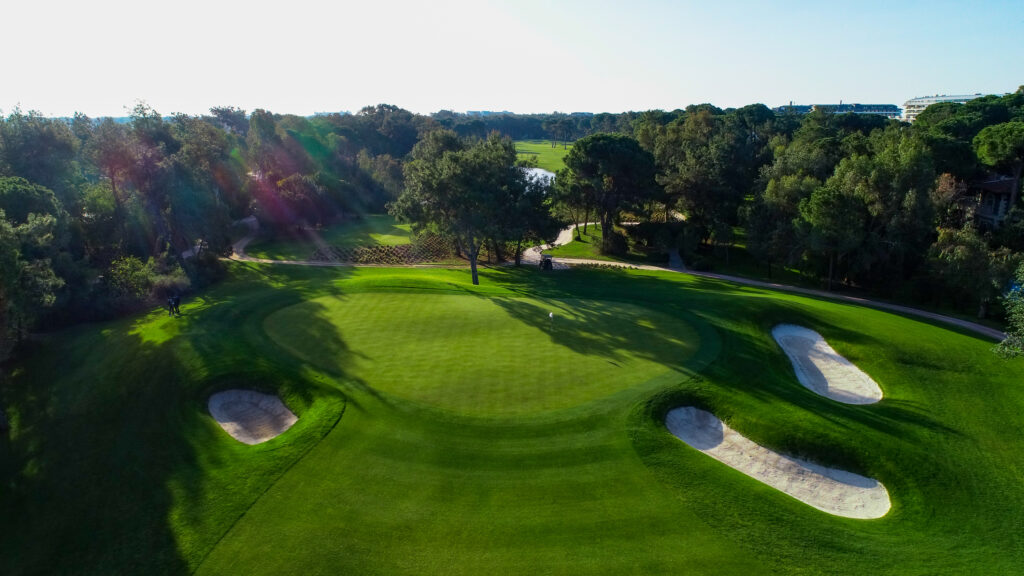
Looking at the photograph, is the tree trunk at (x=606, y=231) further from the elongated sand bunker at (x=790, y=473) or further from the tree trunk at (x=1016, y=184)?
the elongated sand bunker at (x=790, y=473)

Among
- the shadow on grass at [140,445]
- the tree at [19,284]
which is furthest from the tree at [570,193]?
the tree at [19,284]

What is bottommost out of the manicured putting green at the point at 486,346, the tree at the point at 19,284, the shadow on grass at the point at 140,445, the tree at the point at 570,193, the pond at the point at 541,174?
the shadow on grass at the point at 140,445

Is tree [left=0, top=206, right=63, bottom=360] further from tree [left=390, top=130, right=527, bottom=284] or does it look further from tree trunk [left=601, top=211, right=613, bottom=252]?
tree trunk [left=601, top=211, right=613, bottom=252]

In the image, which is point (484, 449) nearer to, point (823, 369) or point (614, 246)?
point (823, 369)

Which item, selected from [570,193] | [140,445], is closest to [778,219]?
[570,193]

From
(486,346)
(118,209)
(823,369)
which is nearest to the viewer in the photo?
(486,346)

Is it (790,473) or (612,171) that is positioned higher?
(612,171)

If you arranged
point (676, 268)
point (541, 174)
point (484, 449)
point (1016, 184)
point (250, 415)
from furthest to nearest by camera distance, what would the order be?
point (541, 174) → point (676, 268) → point (1016, 184) → point (250, 415) → point (484, 449)
